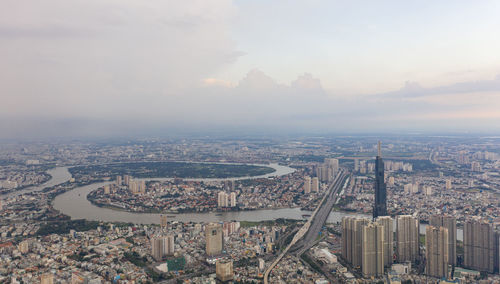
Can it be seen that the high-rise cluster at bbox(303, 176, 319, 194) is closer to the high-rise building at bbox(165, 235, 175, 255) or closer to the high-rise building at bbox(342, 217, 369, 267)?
the high-rise building at bbox(342, 217, 369, 267)

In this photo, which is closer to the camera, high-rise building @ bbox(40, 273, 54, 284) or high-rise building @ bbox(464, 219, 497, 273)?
high-rise building @ bbox(40, 273, 54, 284)

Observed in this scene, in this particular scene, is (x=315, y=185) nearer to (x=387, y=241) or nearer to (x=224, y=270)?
(x=387, y=241)

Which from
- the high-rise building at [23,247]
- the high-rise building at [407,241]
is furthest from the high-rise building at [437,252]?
the high-rise building at [23,247]

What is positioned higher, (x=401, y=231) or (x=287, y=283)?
(x=401, y=231)

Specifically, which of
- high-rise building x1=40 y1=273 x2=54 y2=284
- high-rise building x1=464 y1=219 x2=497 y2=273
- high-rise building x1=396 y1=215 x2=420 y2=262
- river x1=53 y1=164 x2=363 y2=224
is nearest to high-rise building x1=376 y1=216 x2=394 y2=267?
high-rise building x1=396 y1=215 x2=420 y2=262

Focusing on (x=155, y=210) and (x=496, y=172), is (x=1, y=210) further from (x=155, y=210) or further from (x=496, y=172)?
(x=496, y=172)

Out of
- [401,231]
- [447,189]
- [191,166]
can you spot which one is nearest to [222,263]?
[401,231]

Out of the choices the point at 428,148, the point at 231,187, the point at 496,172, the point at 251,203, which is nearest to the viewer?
the point at 251,203
